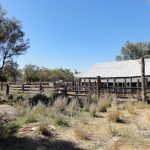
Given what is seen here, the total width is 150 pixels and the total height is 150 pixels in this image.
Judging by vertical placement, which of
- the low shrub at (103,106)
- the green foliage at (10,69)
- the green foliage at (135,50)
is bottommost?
the low shrub at (103,106)

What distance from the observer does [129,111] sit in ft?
52.1

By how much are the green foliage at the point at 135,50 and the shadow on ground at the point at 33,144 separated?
79513 millimetres

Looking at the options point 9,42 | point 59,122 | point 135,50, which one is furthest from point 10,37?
point 135,50

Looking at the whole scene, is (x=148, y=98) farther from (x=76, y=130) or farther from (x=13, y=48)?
(x=13, y=48)

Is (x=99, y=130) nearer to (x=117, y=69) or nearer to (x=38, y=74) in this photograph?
(x=117, y=69)

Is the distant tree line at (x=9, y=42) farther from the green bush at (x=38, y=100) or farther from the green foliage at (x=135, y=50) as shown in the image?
the green foliage at (x=135, y=50)

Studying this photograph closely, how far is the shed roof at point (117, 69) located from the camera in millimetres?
41844

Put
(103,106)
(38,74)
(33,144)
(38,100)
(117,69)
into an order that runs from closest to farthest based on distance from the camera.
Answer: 1. (33,144)
2. (103,106)
3. (38,100)
4. (117,69)
5. (38,74)

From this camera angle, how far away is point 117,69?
4588 centimetres

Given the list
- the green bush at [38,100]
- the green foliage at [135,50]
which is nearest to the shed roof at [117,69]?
the green bush at [38,100]

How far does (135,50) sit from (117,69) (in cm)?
4622

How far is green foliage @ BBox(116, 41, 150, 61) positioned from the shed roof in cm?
3922

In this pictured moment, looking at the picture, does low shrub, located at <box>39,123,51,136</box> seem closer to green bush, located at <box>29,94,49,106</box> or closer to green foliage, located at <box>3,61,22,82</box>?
green bush, located at <box>29,94,49,106</box>

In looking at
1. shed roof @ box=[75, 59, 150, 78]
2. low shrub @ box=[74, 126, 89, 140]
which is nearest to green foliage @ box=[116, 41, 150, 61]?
shed roof @ box=[75, 59, 150, 78]
